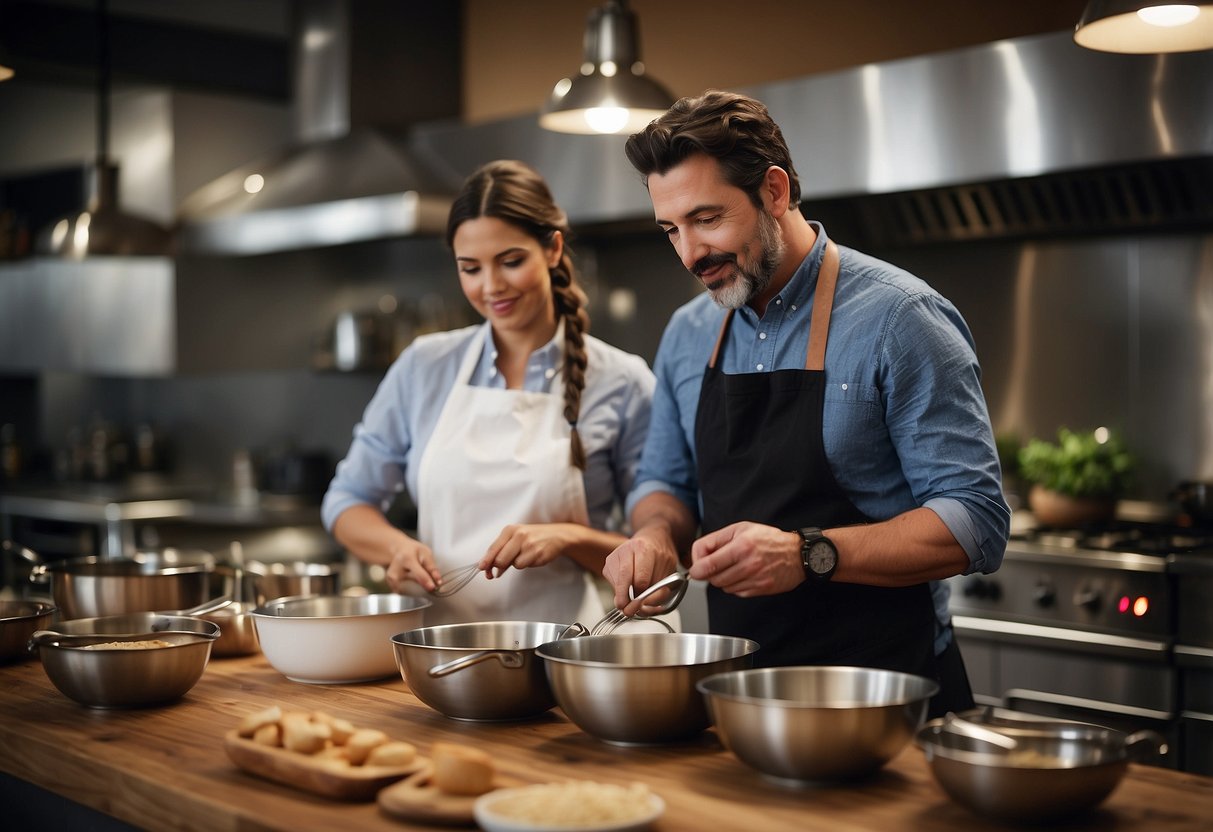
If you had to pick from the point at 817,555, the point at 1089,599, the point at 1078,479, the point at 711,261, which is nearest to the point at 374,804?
the point at 817,555

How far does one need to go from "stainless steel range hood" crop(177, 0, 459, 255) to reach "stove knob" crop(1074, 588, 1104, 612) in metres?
2.30

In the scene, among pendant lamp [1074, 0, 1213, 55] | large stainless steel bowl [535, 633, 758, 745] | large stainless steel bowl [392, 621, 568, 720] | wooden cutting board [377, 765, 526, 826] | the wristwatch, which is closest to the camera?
wooden cutting board [377, 765, 526, 826]

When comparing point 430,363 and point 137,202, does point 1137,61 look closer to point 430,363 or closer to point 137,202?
point 430,363

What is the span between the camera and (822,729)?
1330mm

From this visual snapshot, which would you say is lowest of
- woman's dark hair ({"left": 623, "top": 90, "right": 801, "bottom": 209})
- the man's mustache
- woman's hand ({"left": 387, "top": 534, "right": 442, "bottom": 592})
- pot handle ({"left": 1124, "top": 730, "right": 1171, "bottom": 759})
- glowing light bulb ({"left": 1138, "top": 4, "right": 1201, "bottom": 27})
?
pot handle ({"left": 1124, "top": 730, "right": 1171, "bottom": 759})

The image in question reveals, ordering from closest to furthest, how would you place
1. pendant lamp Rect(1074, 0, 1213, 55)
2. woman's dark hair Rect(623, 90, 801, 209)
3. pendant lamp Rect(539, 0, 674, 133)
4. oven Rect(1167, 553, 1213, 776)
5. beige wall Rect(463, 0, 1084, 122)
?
woman's dark hair Rect(623, 90, 801, 209)
pendant lamp Rect(1074, 0, 1213, 55)
pendant lamp Rect(539, 0, 674, 133)
oven Rect(1167, 553, 1213, 776)
beige wall Rect(463, 0, 1084, 122)

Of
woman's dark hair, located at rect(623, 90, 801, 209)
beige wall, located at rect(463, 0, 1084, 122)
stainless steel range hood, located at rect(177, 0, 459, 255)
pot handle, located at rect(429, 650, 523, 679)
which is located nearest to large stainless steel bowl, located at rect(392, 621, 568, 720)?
pot handle, located at rect(429, 650, 523, 679)

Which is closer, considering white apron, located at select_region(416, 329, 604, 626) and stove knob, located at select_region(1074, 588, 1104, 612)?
white apron, located at select_region(416, 329, 604, 626)

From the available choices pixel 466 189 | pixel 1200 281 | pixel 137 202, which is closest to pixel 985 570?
pixel 466 189

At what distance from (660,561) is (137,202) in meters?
4.29

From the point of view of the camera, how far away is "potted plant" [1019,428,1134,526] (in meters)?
3.55

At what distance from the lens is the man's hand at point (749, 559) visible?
66.2 inches

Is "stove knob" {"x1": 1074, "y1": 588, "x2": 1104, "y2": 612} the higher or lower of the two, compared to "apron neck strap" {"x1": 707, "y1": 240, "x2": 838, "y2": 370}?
lower

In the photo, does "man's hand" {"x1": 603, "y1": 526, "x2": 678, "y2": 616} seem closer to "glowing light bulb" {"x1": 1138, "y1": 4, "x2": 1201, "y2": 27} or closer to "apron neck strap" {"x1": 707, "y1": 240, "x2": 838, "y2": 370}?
"apron neck strap" {"x1": 707, "y1": 240, "x2": 838, "y2": 370}
